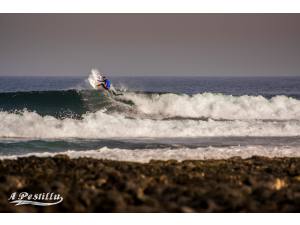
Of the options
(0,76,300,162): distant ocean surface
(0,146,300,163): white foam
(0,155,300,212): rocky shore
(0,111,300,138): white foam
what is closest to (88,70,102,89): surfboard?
(0,76,300,162): distant ocean surface

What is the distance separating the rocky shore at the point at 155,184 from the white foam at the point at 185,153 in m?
1.59

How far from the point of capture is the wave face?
51.4ft

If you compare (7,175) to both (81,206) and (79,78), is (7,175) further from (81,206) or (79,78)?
(79,78)

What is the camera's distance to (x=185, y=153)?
11.1 meters

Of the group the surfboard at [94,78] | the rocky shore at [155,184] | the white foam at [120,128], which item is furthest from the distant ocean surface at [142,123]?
the rocky shore at [155,184]

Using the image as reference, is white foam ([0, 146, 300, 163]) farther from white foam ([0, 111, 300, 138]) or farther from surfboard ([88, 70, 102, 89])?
surfboard ([88, 70, 102, 89])

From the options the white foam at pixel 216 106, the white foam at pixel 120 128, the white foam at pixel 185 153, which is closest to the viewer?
the white foam at pixel 185 153

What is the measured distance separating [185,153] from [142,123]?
562 cm

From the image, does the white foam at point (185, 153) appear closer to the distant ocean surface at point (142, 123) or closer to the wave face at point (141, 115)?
the distant ocean surface at point (142, 123)

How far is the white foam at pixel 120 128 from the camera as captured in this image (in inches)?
607

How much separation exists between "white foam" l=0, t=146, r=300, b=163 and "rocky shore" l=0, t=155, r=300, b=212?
159 cm

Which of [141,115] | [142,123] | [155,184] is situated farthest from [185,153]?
[141,115]

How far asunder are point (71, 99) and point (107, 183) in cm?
1501

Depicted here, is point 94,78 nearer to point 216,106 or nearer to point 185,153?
point 216,106
